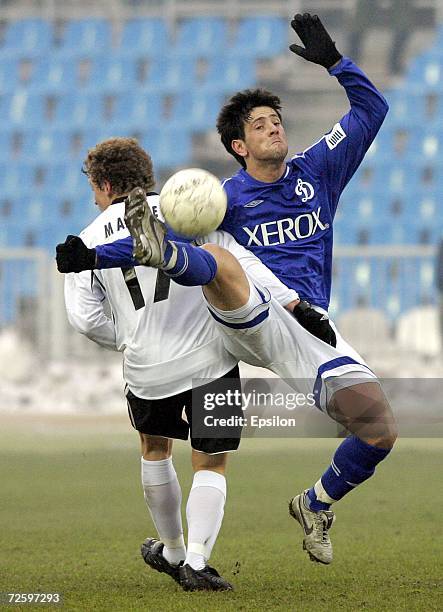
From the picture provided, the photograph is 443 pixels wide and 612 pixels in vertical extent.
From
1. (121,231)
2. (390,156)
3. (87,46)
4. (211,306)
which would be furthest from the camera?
(87,46)

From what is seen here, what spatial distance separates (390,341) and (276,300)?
36.0 ft

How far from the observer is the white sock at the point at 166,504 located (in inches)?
177

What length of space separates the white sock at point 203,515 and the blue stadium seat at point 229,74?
14995mm

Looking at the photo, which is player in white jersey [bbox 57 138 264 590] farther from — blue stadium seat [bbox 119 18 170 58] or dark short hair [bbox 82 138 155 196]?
blue stadium seat [bbox 119 18 170 58]

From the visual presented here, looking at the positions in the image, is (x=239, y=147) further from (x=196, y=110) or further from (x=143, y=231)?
(x=196, y=110)

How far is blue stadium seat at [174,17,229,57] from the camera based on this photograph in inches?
747

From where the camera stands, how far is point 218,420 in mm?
4266

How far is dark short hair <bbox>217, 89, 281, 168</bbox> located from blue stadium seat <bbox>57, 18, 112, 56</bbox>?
14925 mm

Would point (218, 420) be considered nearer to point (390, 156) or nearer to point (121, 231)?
point (121, 231)

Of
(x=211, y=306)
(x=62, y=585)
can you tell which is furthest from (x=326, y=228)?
(x=62, y=585)

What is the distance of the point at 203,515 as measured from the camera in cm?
422

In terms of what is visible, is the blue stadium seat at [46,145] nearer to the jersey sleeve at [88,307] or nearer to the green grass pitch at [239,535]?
the green grass pitch at [239,535]

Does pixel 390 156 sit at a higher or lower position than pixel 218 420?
higher
